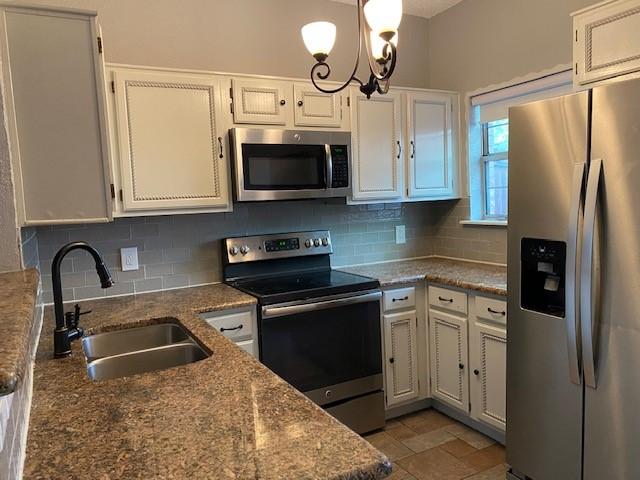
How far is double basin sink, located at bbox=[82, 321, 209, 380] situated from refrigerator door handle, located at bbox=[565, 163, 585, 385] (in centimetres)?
136

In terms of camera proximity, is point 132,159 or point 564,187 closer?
point 564,187

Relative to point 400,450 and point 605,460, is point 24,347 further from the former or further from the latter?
point 400,450

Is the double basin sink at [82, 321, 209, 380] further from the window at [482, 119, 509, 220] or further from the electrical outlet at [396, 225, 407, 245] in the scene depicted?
the window at [482, 119, 509, 220]

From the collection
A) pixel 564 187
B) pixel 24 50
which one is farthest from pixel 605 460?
pixel 24 50

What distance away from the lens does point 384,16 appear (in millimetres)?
1516

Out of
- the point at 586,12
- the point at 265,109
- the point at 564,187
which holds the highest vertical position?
the point at 586,12

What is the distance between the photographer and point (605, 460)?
5.79 ft

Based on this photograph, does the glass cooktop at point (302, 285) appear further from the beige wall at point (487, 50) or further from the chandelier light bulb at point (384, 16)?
the chandelier light bulb at point (384, 16)

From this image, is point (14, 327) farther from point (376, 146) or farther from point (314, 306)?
point (376, 146)

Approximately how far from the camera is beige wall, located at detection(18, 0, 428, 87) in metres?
2.63

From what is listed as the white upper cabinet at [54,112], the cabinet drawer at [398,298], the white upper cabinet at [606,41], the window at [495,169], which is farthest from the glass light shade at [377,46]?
the window at [495,169]

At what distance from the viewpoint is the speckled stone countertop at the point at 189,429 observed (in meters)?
0.88

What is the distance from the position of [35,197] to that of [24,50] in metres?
0.57

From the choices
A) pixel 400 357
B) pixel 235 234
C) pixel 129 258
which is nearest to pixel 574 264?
pixel 400 357
